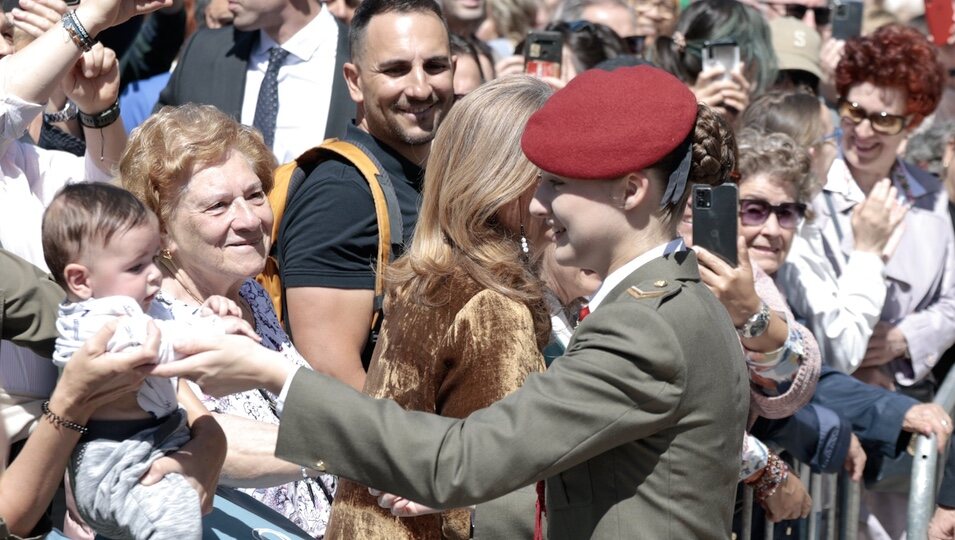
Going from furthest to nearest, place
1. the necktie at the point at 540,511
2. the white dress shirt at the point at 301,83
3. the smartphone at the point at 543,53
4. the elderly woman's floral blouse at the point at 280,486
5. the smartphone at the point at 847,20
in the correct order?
the smartphone at the point at 847,20
the smartphone at the point at 543,53
the white dress shirt at the point at 301,83
the elderly woman's floral blouse at the point at 280,486
the necktie at the point at 540,511

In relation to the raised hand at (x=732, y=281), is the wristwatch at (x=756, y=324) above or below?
below

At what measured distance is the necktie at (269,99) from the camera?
5.77m

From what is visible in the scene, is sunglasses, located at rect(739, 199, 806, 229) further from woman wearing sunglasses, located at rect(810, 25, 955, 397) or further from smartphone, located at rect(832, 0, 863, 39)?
smartphone, located at rect(832, 0, 863, 39)

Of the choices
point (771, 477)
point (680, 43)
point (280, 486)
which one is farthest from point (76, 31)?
point (680, 43)

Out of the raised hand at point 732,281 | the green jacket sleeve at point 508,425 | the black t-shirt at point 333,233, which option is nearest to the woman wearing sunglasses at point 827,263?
the raised hand at point 732,281

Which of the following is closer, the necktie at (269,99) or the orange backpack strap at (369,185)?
the orange backpack strap at (369,185)

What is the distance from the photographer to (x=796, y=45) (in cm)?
737

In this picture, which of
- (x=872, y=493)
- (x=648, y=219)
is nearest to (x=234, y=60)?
(x=872, y=493)

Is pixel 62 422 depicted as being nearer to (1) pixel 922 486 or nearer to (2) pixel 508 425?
(2) pixel 508 425

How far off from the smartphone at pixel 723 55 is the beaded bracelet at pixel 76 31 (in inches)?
133

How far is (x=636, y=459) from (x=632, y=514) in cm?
10

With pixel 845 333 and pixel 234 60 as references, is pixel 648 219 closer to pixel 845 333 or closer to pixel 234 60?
pixel 845 333

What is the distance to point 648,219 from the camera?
9.04 ft

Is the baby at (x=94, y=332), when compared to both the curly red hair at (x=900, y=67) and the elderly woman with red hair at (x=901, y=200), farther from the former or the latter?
the curly red hair at (x=900, y=67)
